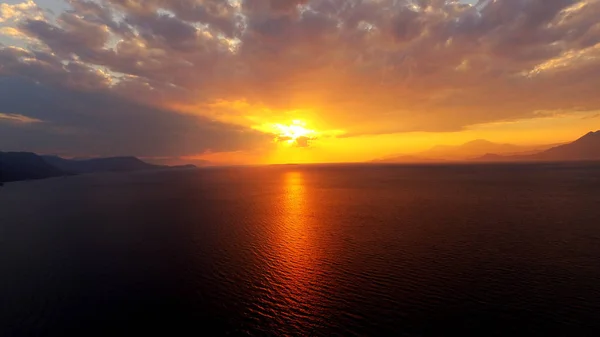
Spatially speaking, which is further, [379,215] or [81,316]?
[379,215]

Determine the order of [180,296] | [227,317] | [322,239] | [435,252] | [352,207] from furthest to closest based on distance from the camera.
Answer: [352,207]
[322,239]
[435,252]
[180,296]
[227,317]

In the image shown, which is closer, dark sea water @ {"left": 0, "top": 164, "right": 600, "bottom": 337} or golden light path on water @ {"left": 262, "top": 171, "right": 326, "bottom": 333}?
dark sea water @ {"left": 0, "top": 164, "right": 600, "bottom": 337}

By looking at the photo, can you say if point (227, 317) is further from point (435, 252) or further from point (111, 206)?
point (111, 206)

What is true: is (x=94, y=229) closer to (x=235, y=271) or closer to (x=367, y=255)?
(x=235, y=271)

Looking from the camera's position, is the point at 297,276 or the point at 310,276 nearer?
the point at 310,276

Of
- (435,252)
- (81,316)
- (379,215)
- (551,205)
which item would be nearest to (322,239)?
(435,252)

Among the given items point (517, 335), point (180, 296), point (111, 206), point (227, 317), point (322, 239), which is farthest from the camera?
point (111, 206)

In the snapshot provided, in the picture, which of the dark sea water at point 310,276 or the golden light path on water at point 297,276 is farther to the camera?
the golden light path on water at point 297,276

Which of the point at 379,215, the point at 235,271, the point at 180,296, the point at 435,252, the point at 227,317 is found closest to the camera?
the point at 227,317

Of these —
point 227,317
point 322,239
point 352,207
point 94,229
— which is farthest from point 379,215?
point 94,229
